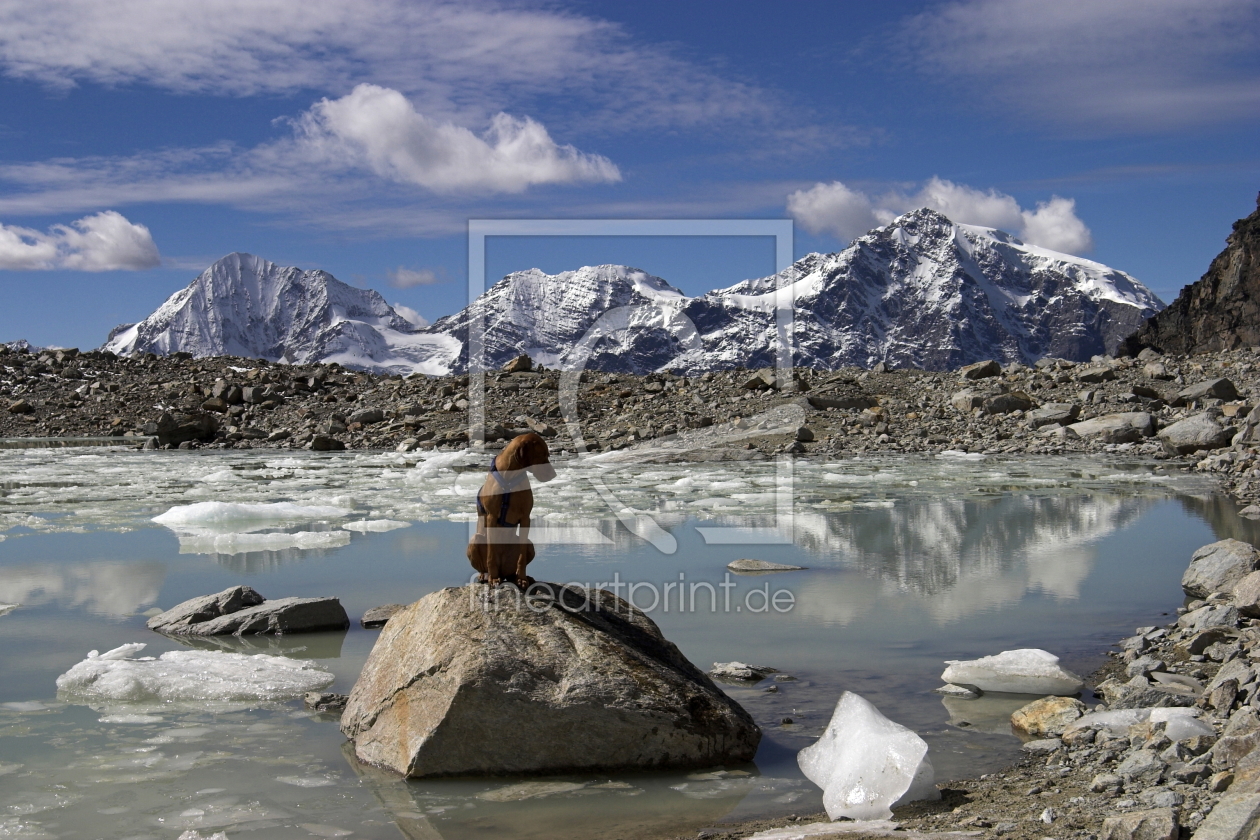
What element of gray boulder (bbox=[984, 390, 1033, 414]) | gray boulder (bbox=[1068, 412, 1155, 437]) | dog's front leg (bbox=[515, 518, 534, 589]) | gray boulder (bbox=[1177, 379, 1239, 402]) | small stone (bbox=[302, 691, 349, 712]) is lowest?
small stone (bbox=[302, 691, 349, 712])

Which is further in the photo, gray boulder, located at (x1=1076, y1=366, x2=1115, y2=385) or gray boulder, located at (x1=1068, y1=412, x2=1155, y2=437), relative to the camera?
gray boulder, located at (x1=1076, y1=366, x2=1115, y2=385)

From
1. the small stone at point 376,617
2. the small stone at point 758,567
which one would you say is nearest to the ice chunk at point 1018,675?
the small stone at point 758,567

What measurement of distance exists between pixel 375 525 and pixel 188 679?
6.57 metres

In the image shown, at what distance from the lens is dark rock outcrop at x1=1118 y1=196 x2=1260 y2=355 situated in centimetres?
8225

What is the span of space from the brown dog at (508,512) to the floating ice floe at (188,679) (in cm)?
162

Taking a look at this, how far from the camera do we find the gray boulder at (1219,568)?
7.45 metres

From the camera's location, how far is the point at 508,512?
4938mm

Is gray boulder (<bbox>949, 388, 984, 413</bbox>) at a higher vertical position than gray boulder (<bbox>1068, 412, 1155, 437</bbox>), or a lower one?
higher

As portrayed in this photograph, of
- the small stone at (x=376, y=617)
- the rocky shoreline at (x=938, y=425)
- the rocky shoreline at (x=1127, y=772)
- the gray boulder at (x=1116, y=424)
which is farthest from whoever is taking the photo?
the gray boulder at (x=1116, y=424)

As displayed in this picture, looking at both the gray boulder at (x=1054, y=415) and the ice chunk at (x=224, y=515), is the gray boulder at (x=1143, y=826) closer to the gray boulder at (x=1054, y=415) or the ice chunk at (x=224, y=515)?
the ice chunk at (x=224, y=515)

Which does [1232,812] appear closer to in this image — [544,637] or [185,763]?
[544,637]

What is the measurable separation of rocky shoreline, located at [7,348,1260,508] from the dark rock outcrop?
6076 cm

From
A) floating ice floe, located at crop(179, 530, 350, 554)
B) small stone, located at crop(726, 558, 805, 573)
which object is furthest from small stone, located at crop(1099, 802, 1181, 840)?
floating ice floe, located at crop(179, 530, 350, 554)

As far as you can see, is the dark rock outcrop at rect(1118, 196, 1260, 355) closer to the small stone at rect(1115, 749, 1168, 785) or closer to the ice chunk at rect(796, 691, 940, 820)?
the small stone at rect(1115, 749, 1168, 785)
